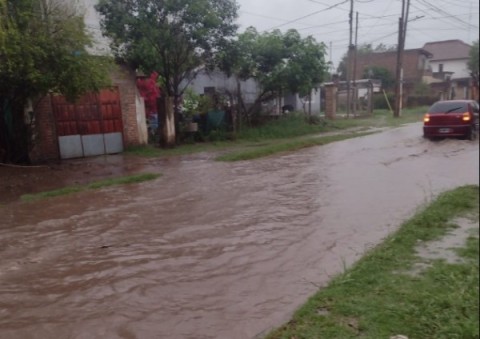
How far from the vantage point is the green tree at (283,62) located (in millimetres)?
19250

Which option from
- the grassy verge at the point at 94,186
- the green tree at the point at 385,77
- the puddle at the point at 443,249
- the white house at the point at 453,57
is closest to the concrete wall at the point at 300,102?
the green tree at the point at 385,77

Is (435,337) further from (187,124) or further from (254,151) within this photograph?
(187,124)

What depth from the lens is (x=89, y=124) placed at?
14961 millimetres

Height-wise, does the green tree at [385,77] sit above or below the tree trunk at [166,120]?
above

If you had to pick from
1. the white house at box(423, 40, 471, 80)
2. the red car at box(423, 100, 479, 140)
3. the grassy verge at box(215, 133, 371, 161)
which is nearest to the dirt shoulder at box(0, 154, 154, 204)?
the grassy verge at box(215, 133, 371, 161)

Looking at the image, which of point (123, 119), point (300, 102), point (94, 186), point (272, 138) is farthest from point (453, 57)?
point (300, 102)

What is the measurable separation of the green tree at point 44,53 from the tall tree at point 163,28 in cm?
293

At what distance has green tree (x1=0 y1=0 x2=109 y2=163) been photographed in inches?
383

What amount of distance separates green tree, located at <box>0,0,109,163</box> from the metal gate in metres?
2.35

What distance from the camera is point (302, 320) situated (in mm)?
3592

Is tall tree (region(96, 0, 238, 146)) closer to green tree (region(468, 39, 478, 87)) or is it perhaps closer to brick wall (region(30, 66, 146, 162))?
brick wall (region(30, 66, 146, 162))

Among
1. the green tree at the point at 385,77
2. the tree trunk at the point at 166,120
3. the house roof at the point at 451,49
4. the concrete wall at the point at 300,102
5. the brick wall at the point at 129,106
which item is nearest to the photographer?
the house roof at the point at 451,49

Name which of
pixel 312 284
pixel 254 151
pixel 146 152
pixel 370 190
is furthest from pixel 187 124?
pixel 312 284

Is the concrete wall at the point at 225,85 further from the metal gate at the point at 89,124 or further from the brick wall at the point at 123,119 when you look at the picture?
the metal gate at the point at 89,124
